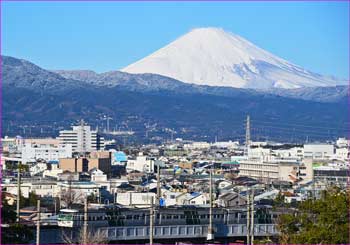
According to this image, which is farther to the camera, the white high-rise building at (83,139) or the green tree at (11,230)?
the white high-rise building at (83,139)

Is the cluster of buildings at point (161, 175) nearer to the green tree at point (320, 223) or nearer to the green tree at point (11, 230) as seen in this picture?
the green tree at point (320, 223)

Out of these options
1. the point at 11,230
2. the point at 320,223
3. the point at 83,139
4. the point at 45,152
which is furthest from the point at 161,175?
the point at 83,139

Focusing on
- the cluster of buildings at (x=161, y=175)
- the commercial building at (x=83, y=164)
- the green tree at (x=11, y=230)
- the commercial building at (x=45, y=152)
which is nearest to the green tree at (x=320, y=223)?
the green tree at (x=11, y=230)

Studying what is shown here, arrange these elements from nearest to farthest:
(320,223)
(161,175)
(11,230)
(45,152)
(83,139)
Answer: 1. (11,230)
2. (320,223)
3. (161,175)
4. (45,152)
5. (83,139)

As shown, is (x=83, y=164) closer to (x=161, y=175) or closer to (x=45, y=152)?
(x=161, y=175)

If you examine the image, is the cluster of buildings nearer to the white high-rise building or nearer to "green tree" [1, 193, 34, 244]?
the white high-rise building

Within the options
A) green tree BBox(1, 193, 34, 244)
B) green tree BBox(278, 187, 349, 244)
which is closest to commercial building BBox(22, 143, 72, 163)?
green tree BBox(278, 187, 349, 244)
